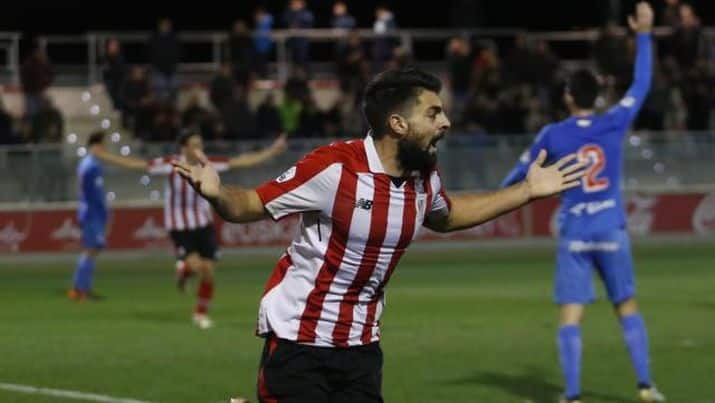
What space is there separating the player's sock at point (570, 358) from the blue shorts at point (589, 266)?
229 millimetres

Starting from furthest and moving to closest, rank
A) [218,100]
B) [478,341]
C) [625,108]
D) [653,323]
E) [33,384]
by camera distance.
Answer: [218,100], [653,323], [478,341], [33,384], [625,108]

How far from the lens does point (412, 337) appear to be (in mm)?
15508

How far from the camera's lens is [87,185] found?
2131cm

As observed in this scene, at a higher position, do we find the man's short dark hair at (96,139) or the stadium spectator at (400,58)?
the stadium spectator at (400,58)

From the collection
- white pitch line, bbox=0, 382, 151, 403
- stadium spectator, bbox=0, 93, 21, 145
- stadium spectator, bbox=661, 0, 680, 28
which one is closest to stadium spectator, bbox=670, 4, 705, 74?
stadium spectator, bbox=661, 0, 680, 28

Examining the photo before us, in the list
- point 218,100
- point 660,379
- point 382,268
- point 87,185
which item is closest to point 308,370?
point 382,268

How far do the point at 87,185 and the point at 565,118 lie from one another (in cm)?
1110

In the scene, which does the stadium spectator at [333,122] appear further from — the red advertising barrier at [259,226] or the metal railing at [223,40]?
the metal railing at [223,40]

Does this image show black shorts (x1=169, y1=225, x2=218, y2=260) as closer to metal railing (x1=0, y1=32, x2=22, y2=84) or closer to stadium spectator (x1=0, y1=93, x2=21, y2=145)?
stadium spectator (x1=0, y1=93, x2=21, y2=145)

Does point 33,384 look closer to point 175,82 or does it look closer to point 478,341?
point 478,341

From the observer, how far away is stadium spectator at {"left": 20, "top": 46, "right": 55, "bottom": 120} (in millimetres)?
29141

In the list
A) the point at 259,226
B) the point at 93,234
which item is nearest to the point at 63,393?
the point at 93,234

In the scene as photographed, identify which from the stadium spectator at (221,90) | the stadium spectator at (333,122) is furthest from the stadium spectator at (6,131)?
the stadium spectator at (333,122)

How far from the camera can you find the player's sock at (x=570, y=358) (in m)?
11.1
